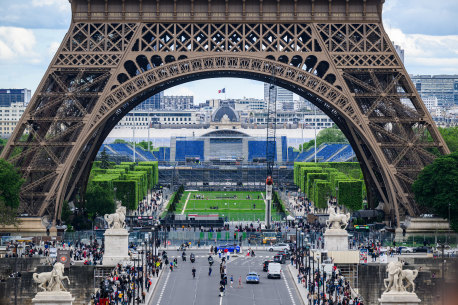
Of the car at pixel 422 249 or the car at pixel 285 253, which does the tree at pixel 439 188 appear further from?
the car at pixel 285 253

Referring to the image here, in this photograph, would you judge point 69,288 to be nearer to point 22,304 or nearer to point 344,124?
point 22,304

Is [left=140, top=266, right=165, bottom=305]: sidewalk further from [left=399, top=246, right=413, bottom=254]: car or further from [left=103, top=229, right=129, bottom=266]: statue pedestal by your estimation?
[left=399, top=246, right=413, bottom=254]: car

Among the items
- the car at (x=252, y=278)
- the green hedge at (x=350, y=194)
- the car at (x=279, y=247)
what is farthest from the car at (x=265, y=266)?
the green hedge at (x=350, y=194)

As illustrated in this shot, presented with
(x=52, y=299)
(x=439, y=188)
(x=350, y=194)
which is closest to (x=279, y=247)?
(x=439, y=188)

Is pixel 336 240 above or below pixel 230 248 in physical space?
above

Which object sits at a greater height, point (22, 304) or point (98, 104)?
point (98, 104)

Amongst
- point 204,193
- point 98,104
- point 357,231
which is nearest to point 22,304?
point 98,104

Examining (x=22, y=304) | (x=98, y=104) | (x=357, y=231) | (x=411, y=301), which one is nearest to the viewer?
(x=411, y=301)

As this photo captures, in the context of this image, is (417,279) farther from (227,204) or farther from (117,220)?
(227,204)
